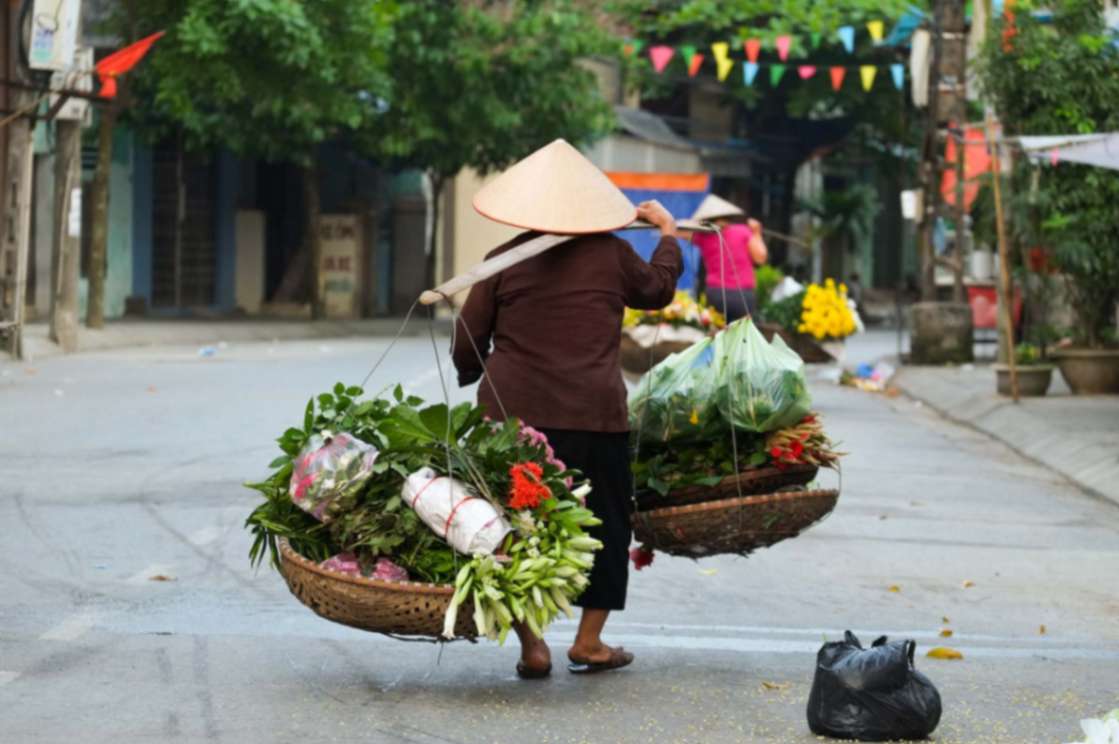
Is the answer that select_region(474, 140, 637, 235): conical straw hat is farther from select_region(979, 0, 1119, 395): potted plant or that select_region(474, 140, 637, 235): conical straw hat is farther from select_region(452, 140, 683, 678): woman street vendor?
select_region(979, 0, 1119, 395): potted plant

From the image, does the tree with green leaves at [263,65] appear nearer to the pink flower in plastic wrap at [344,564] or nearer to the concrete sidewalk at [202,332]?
the concrete sidewalk at [202,332]

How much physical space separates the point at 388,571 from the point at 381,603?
15cm

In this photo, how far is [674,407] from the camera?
7410mm

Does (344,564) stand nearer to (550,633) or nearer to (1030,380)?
(550,633)

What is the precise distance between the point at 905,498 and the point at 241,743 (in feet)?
23.1

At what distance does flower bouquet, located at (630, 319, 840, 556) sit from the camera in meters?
7.04

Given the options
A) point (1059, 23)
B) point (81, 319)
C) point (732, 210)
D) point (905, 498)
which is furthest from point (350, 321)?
point (905, 498)

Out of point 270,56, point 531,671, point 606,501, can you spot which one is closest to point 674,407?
point 606,501

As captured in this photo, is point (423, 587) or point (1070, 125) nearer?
point (423, 587)

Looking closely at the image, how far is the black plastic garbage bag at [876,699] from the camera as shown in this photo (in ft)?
19.0

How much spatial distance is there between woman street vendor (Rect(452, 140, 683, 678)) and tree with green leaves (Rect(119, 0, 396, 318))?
67.9ft

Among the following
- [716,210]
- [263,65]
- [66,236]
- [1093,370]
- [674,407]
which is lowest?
[1093,370]

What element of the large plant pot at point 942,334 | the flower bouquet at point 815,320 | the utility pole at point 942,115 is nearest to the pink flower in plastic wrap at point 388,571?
the flower bouquet at point 815,320

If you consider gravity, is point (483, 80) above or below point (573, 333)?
above
